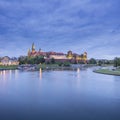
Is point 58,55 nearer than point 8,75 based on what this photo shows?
No

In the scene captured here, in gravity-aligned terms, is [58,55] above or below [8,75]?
above

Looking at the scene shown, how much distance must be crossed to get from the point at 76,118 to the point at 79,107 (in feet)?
6.59

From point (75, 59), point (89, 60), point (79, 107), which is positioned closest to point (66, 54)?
point (75, 59)

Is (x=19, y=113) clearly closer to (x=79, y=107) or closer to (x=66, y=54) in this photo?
(x=79, y=107)

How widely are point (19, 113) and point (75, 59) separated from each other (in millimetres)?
130910

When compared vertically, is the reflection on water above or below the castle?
below

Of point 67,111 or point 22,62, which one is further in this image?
point 22,62

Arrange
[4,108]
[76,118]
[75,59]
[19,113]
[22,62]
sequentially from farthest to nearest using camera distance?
[75,59] < [22,62] < [4,108] < [19,113] < [76,118]

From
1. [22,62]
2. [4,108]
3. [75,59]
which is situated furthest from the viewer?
[75,59]

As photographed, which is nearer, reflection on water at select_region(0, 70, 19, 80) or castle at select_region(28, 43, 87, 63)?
reflection on water at select_region(0, 70, 19, 80)

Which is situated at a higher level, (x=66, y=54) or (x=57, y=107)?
(x=66, y=54)

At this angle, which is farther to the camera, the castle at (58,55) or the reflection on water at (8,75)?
the castle at (58,55)

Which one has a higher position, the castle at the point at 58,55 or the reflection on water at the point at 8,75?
the castle at the point at 58,55

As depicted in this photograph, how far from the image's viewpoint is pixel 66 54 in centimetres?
14262
